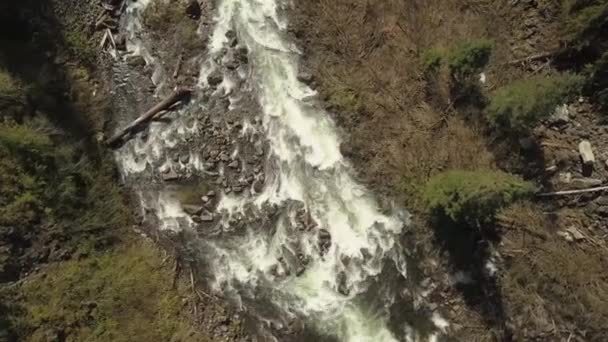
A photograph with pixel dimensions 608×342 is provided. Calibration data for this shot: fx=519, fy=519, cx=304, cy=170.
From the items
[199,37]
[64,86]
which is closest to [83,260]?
[64,86]

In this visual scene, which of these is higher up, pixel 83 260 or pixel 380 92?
pixel 380 92

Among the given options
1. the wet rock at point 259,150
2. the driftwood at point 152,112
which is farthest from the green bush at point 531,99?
the driftwood at point 152,112

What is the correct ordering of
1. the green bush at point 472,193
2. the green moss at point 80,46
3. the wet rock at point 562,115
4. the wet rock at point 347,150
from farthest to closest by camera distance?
the wet rock at point 347,150
the green moss at point 80,46
the wet rock at point 562,115
the green bush at point 472,193

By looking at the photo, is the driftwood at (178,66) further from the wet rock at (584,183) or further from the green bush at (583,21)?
the wet rock at (584,183)

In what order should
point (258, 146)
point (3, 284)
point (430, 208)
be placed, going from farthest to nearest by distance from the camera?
1. point (258, 146)
2. point (430, 208)
3. point (3, 284)

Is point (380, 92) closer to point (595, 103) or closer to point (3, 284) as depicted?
point (595, 103)

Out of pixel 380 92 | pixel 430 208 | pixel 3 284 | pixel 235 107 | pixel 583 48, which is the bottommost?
pixel 3 284
